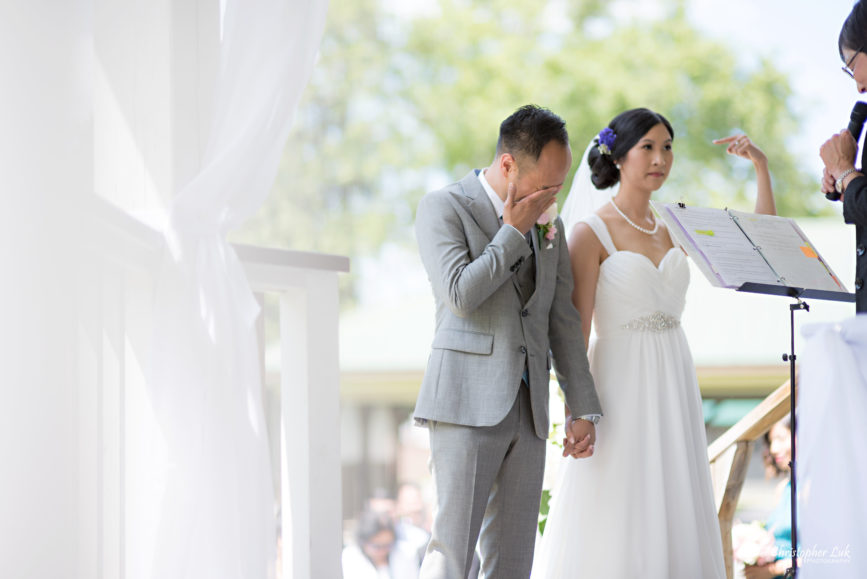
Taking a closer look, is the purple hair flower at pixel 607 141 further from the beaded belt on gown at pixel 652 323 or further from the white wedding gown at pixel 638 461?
the beaded belt on gown at pixel 652 323

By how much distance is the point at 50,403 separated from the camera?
1862 mm

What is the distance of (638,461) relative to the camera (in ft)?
9.66

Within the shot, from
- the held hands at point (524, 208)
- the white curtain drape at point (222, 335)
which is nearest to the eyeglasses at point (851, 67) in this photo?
the held hands at point (524, 208)

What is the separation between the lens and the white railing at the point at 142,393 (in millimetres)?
1984

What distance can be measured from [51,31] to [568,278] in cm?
148

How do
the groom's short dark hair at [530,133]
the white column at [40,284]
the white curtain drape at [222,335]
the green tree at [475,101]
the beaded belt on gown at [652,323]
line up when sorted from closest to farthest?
1. the white column at [40,284]
2. the white curtain drape at [222,335]
3. the groom's short dark hair at [530,133]
4. the beaded belt on gown at [652,323]
5. the green tree at [475,101]

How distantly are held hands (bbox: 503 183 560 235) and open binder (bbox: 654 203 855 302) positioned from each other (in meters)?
0.51

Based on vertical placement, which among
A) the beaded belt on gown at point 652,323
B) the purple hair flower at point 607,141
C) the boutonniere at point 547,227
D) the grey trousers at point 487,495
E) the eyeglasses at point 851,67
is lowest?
the grey trousers at point 487,495

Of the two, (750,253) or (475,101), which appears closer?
(750,253)

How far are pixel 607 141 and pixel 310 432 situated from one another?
1.36 metres

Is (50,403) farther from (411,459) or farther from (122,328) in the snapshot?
(411,459)

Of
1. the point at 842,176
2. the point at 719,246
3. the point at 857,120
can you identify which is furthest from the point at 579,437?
the point at 857,120

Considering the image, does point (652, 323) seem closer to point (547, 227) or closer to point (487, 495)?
point (547, 227)

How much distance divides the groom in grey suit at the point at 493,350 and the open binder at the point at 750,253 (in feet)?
1.37
